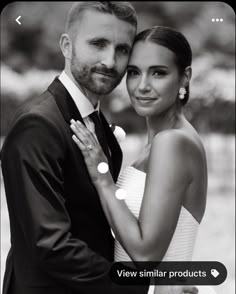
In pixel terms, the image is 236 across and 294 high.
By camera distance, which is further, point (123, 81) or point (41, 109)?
point (123, 81)

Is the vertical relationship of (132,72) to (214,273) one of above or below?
above

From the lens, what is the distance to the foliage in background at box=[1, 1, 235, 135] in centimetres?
103

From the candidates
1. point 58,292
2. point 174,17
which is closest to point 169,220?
point 58,292

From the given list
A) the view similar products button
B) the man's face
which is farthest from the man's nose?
the view similar products button

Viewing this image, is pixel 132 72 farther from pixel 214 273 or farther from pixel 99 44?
pixel 214 273

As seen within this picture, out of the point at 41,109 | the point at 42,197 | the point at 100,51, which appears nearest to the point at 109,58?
the point at 100,51

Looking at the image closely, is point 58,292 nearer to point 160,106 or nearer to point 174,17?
point 160,106

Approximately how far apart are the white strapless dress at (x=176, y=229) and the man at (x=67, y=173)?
3 centimetres

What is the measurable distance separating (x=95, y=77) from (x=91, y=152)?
119 millimetres

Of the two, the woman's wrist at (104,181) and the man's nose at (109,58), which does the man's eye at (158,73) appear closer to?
the man's nose at (109,58)

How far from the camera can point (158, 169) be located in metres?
0.96

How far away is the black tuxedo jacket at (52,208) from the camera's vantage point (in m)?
0.90

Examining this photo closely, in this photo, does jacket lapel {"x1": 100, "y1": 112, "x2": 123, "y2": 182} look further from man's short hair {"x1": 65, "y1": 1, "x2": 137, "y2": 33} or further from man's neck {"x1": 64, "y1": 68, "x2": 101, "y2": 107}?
man's short hair {"x1": 65, "y1": 1, "x2": 137, "y2": 33}

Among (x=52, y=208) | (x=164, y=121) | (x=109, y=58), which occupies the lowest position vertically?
(x=52, y=208)
